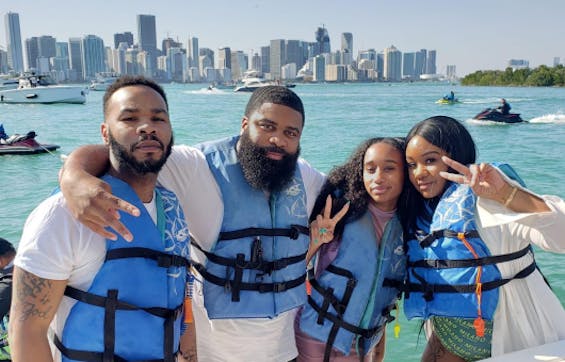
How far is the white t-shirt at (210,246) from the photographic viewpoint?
2.48 m

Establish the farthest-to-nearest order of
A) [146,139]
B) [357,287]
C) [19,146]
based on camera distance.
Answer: [19,146]
[357,287]
[146,139]

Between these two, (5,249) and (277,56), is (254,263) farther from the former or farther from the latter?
(277,56)

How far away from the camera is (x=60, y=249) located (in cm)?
176

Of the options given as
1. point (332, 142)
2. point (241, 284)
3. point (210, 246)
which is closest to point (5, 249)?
point (210, 246)

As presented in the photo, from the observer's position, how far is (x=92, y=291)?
1.84 m

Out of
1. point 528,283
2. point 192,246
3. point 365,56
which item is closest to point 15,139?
point 192,246

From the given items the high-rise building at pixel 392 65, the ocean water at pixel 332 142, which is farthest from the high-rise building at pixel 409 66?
the ocean water at pixel 332 142

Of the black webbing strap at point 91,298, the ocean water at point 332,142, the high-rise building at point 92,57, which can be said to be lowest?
the ocean water at point 332,142

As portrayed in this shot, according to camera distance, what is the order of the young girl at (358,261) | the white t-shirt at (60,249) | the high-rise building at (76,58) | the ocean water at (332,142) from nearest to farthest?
the white t-shirt at (60,249)
the young girl at (358,261)
the ocean water at (332,142)
the high-rise building at (76,58)

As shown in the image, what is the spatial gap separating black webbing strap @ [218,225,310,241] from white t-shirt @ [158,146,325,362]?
0.23 feet

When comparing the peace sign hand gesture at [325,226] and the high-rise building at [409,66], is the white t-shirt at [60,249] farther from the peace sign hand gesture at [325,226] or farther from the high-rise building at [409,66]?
the high-rise building at [409,66]

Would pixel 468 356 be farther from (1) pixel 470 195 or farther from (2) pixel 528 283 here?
(1) pixel 470 195

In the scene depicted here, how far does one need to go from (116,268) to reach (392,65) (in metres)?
183

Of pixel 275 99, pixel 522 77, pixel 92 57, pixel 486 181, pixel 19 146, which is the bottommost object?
pixel 19 146
